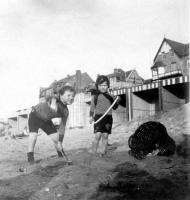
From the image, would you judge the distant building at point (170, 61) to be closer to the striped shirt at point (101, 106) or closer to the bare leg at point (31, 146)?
the striped shirt at point (101, 106)

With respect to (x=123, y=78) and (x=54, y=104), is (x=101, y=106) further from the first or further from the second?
(x=123, y=78)

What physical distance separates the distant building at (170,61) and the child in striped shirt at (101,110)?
21.9m

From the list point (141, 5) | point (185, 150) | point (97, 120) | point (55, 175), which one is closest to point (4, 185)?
point (55, 175)

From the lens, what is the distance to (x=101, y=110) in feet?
15.0

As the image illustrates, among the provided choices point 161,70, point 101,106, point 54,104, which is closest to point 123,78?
point 161,70

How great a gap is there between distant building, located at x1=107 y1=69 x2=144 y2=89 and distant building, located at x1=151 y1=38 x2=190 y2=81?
6.20 metres

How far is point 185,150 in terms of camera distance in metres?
4.15

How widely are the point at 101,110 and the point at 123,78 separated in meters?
31.5

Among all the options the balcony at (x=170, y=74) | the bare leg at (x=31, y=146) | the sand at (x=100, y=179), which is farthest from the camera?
the balcony at (x=170, y=74)

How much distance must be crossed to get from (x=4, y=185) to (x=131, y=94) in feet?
50.2

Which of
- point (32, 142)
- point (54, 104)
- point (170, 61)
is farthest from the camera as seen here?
point (170, 61)

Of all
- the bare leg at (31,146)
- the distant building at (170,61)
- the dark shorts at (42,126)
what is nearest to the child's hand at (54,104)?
the dark shorts at (42,126)

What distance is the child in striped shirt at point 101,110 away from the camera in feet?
14.6

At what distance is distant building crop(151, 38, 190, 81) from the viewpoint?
25672 millimetres
